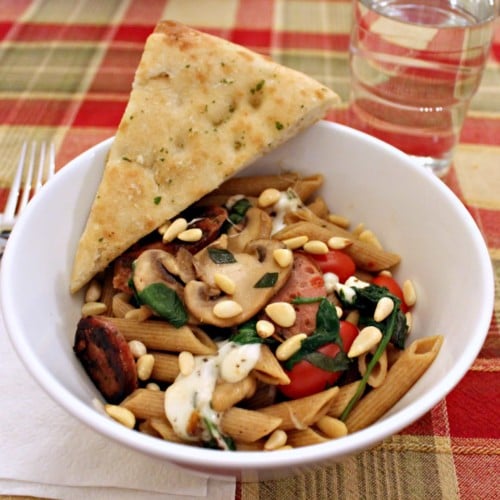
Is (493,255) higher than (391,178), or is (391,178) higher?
(391,178)

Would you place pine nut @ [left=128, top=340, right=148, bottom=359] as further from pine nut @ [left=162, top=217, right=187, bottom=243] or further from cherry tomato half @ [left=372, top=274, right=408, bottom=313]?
cherry tomato half @ [left=372, top=274, right=408, bottom=313]

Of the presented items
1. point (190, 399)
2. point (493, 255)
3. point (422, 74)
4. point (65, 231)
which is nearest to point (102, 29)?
point (422, 74)

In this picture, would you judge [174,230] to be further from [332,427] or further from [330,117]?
[330,117]

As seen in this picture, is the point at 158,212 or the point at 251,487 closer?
the point at 251,487

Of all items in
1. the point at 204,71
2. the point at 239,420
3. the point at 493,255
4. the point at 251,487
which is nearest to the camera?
the point at 239,420

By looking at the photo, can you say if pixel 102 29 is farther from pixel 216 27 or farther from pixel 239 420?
pixel 239 420

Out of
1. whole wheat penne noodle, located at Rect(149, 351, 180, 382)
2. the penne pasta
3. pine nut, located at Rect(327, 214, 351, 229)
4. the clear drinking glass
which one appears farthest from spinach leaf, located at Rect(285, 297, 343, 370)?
the clear drinking glass

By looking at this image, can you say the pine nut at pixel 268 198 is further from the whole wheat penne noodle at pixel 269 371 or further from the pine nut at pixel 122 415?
the pine nut at pixel 122 415

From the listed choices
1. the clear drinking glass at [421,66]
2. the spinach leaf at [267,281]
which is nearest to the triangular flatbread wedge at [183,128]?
the spinach leaf at [267,281]
